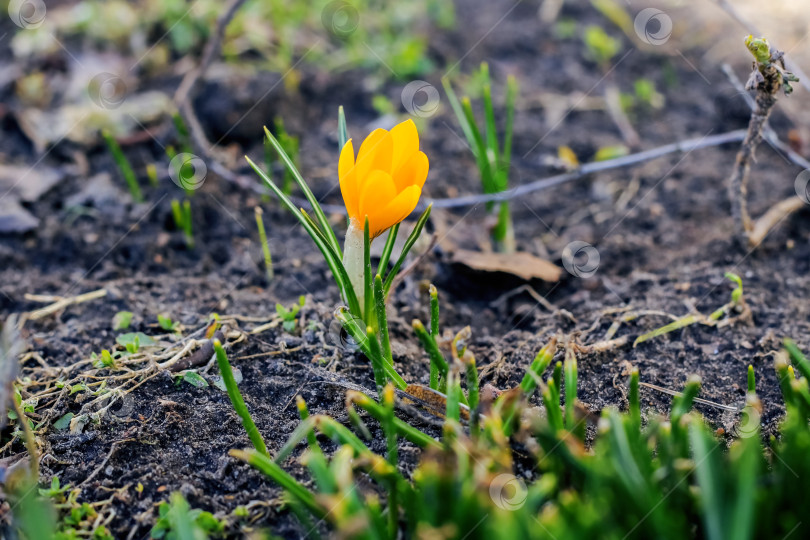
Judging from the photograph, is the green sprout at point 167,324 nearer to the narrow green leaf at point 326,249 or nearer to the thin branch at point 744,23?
the narrow green leaf at point 326,249

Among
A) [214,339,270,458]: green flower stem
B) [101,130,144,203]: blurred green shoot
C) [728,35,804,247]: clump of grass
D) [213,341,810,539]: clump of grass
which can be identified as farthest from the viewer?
[101,130,144,203]: blurred green shoot

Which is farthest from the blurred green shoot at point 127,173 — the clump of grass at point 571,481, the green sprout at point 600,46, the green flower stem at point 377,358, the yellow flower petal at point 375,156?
the green sprout at point 600,46

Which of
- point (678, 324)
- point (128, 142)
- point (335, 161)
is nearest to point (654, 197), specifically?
point (678, 324)

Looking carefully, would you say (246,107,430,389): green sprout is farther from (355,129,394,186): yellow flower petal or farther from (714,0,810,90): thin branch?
(714,0,810,90): thin branch

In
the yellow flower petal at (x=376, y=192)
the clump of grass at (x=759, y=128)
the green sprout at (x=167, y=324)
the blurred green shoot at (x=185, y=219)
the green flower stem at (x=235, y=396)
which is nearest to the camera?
the green flower stem at (x=235, y=396)

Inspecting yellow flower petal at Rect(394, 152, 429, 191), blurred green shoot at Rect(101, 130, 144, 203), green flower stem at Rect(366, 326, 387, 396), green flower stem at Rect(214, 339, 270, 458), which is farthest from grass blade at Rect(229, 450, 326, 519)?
blurred green shoot at Rect(101, 130, 144, 203)

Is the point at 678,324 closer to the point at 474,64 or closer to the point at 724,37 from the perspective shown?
the point at 474,64
